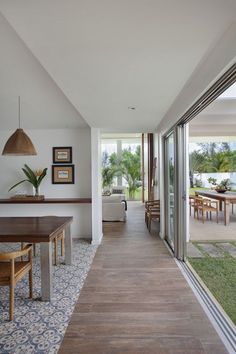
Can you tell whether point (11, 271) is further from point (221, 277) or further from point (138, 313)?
point (221, 277)

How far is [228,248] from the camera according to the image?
4.45 metres

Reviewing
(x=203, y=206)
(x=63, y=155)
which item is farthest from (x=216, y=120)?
(x=63, y=155)

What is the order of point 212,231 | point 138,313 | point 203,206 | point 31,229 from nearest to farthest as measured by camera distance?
point 138,313
point 31,229
point 212,231
point 203,206

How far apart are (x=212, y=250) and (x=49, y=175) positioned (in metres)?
3.71

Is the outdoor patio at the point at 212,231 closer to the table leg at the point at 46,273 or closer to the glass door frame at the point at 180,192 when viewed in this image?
the glass door frame at the point at 180,192

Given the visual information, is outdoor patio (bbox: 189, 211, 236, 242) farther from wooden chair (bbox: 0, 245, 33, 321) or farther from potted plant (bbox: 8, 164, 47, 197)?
wooden chair (bbox: 0, 245, 33, 321)

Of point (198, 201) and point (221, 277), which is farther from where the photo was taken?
point (198, 201)

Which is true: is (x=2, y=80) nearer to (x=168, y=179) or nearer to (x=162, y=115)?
(x=162, y=115)

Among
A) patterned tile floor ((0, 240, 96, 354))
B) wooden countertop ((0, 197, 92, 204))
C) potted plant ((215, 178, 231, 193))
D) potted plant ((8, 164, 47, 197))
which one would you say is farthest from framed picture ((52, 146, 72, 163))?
potted plant ((215, 178, 231, 193))

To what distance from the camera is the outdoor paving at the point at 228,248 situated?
417cm

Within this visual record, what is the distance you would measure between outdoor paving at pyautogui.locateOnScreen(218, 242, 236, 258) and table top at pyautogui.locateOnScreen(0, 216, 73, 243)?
9.07 feet

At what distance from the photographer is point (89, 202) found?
17.1 feet

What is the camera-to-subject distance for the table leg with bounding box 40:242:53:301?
2.77 meters

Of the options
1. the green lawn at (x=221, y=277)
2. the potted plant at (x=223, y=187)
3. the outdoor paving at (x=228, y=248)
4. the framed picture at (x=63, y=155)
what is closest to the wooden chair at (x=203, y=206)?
the potted plant at (x=223, y=187)
